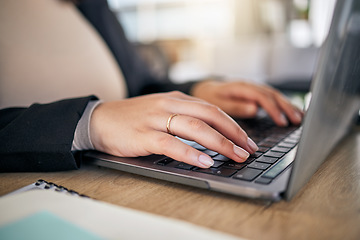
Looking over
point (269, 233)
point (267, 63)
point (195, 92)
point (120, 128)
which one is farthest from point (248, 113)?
point (267, 63)

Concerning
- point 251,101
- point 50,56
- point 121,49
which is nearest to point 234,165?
point 251,101

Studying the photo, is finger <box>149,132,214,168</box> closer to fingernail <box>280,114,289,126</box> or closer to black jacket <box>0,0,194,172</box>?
black jacket <box>0,0,194,172</box>

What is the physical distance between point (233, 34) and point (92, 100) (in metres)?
5.32

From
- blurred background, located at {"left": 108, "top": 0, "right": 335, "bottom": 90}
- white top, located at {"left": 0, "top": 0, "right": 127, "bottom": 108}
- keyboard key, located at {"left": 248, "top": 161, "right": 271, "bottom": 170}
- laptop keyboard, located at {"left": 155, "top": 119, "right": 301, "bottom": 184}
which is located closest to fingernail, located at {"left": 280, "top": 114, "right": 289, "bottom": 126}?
laptop keyboard, located at {"left": 155, "top": 119, "right": 301, "bottom": 184}

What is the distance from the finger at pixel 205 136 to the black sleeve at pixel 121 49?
0.63 metres

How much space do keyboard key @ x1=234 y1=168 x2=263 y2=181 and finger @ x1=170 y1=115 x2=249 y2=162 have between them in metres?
0.03

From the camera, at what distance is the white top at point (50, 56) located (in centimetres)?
80

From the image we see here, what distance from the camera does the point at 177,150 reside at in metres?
0.41

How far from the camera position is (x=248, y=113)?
0.75 metres

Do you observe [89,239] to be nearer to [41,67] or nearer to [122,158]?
[122,158]

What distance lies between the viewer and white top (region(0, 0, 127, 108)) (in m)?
0.80

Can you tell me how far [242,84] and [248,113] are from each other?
8 cm

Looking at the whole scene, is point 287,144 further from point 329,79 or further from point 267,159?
point 329,79

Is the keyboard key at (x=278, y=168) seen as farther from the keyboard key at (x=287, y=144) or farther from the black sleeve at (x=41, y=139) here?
the black sleeve at (x=41, y=139)
